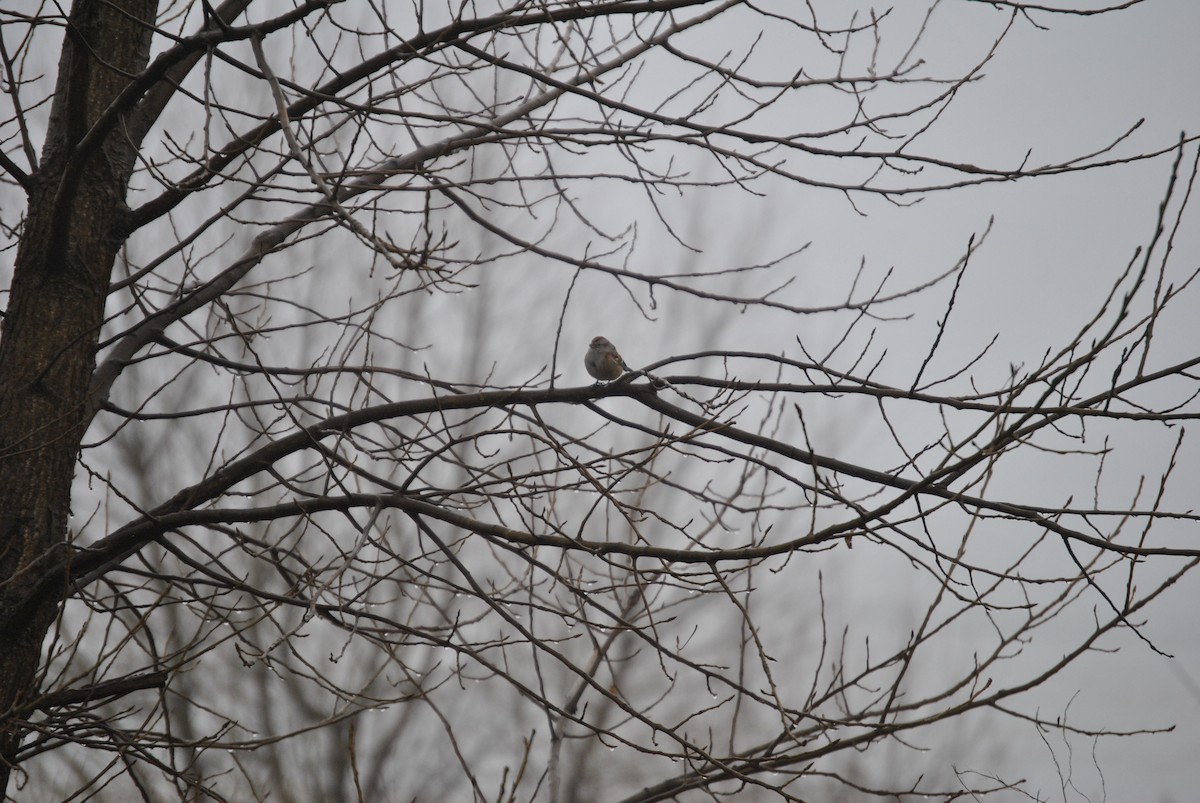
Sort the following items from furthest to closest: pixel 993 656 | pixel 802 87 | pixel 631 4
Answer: pixel 802 87, pixel 631 4, pixel 993 656

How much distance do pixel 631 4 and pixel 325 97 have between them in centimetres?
106

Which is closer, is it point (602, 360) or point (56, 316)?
point (56, 316)

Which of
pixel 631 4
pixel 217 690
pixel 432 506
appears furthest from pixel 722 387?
pixel 217 690

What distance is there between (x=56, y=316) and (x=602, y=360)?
2486 millimetres

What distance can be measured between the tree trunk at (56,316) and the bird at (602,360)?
2.29 meters

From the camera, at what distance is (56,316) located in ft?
11.3

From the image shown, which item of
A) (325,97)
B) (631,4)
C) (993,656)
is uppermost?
(631,4)

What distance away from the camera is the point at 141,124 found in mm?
3709

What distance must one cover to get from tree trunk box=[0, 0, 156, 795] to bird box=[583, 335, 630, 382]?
2295 mm

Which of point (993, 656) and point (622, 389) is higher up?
point (622, 389)

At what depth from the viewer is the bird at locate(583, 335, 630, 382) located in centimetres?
494

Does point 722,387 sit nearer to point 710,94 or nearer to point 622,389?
point 622,389

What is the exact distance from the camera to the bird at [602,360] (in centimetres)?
494

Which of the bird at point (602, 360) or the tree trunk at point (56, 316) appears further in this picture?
the bird at point (602, 360)
